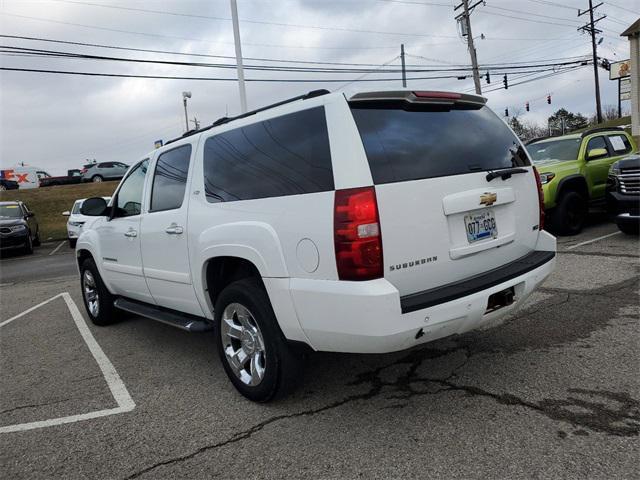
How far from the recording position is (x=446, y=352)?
3.96 metres

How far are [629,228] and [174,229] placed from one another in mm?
7515

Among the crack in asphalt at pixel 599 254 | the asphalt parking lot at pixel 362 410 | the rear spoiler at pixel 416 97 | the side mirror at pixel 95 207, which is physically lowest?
the asphalt parking lot at pixel 362 410

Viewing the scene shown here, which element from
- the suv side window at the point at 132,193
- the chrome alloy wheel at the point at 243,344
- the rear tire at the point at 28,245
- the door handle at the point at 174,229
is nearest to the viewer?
the chrome alloy wheel at the point at 243,344

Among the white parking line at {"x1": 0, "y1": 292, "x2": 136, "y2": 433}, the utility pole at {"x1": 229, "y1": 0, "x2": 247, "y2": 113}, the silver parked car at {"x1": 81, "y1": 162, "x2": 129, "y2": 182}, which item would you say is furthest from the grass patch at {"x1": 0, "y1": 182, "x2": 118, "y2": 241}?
the white parking line at {"x1": 0, "y1": 292, "x2": 136, "y2": 433}

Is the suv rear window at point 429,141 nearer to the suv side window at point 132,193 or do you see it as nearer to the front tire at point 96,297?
the suv side window at point 132,193

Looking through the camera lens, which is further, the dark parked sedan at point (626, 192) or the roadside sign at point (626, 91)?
the roadside sign at point (626, 91)

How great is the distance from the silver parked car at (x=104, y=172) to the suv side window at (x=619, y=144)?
34.0 meters

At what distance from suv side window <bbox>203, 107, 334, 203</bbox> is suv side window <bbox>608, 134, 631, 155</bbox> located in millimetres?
9491

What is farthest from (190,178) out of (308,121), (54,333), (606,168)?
(606,168)

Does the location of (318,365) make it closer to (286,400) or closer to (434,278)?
(286,400)

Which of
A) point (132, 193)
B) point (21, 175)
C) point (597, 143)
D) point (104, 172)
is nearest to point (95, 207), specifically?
point (132, 193)

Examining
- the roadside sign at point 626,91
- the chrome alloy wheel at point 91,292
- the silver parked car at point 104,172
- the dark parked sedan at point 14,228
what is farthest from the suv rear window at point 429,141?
the silver parked car at point 104,172

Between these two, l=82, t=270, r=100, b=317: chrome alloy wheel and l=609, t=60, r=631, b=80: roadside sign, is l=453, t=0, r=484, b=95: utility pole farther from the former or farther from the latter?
l=609, t=60, r=631, b=80: roadside sign

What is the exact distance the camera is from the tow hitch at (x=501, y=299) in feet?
9.84
